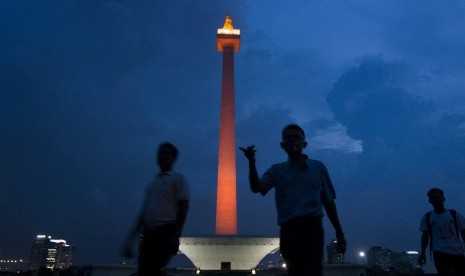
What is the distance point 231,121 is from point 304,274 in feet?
100

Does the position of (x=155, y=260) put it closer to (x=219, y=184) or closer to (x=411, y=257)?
(x=219, y=184)

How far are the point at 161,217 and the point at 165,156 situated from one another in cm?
73

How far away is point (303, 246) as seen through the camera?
330 cm

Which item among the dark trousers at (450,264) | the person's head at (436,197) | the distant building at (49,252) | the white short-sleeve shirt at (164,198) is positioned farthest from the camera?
the distant building at (49,252)

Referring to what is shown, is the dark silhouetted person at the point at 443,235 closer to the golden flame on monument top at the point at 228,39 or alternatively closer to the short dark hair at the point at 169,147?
the short dark hair at the point at 169,147

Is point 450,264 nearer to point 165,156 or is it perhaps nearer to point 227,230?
point 165,156

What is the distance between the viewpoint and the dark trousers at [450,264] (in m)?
5.80

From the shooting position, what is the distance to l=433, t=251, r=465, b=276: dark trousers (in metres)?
5.80

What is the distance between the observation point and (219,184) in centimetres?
3145

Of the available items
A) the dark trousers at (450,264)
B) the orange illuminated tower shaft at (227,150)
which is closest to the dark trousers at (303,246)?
the dark trousers at (450,264)

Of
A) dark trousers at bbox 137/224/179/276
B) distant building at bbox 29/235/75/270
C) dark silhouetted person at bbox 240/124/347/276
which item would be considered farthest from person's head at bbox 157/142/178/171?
distant building at bbox 29/235/75/270

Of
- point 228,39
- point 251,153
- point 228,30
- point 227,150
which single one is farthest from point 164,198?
point 228,30

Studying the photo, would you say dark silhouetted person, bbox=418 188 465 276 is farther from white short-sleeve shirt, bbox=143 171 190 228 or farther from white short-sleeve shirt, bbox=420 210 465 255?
white short-sleeve shirt, bbox=143 171 190 228

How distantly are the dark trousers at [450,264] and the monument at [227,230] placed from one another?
67.3 feet
